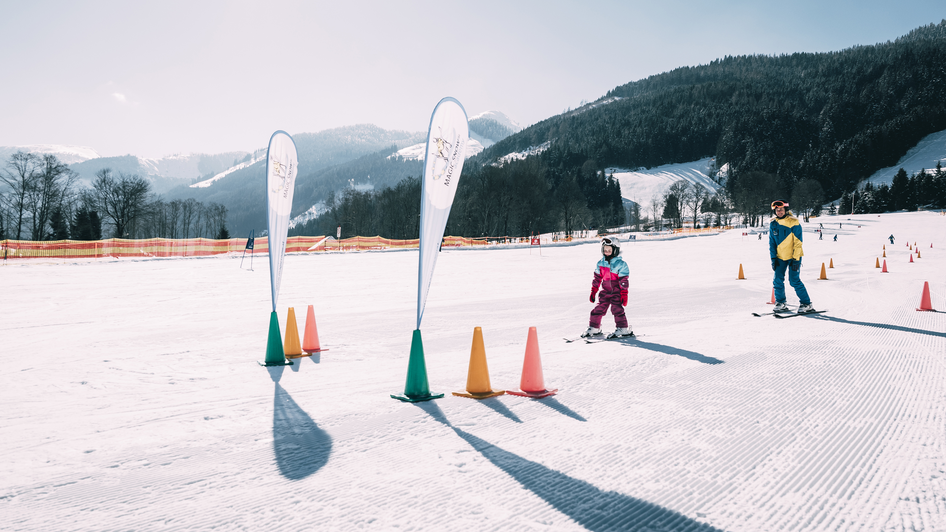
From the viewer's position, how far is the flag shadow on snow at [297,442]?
10.9 ft

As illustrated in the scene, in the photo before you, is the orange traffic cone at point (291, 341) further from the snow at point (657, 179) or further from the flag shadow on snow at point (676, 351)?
the snow at point (657, 179)

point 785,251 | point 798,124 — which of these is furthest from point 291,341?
point 798,124

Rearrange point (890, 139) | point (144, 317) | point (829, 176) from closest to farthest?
1. point (144, 317)
2. point (829, 176)
3. point (890, 139)

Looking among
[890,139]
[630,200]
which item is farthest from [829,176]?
[630,200]

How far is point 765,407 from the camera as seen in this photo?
4.49 meters

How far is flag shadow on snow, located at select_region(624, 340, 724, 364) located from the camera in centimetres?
629

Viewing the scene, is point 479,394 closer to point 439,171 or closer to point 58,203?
point 439,171

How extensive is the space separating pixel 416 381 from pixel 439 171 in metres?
2.02

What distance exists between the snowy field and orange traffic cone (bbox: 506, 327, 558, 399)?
139mm

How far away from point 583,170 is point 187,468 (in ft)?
475

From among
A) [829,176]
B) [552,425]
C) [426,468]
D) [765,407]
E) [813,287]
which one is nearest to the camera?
[426,468]

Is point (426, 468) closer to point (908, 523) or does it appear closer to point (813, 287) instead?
point (908, 523)

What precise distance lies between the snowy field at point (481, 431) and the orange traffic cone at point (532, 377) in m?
0.14

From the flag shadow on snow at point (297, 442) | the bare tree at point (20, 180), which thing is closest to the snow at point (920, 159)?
the flag shadow on snow at point (297, 442)
